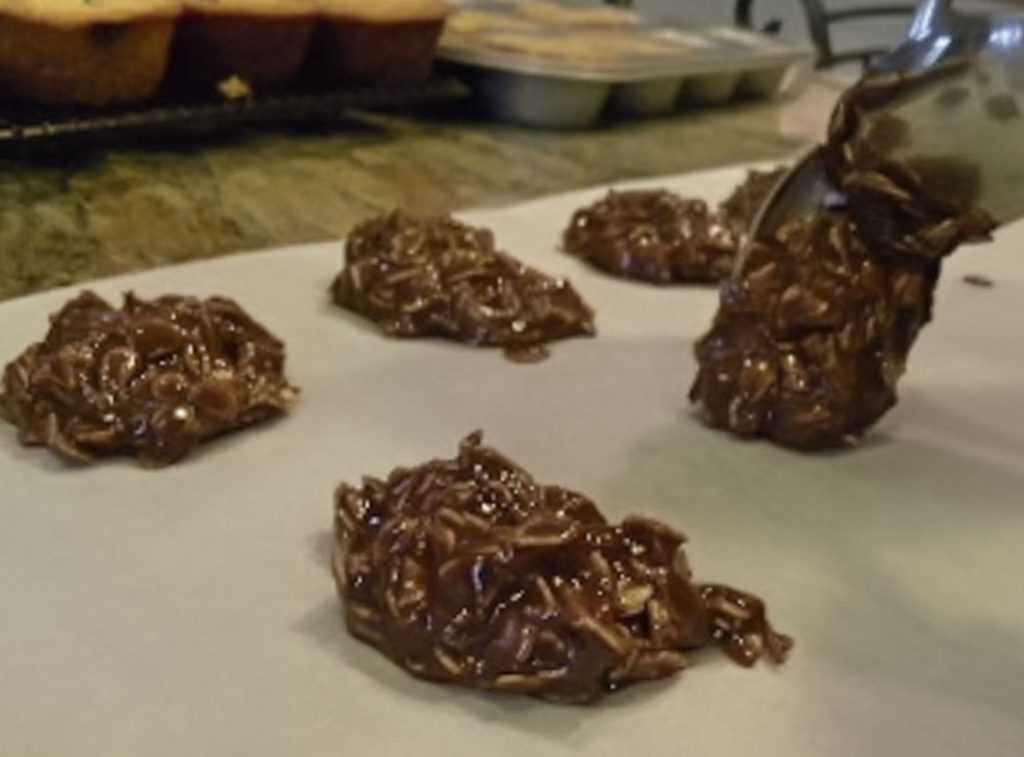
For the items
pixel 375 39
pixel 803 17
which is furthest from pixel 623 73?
Result: pixel 803 17

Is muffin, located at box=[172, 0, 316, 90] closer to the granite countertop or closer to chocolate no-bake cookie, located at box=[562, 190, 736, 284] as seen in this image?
the granite countertop

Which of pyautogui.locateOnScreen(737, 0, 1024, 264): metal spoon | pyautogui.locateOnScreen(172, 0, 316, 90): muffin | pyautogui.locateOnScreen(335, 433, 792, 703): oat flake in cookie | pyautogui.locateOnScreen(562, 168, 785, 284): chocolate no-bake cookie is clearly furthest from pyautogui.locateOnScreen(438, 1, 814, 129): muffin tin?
pyautogui.locateOnScreen(335, 433, 792, 703): oat flake in cookie

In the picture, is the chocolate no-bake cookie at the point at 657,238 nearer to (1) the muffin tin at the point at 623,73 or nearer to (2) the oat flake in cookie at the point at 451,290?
(2) the oat flake in cookie at the point at 451,290

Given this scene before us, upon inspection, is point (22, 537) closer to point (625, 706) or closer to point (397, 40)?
point (625, 706)

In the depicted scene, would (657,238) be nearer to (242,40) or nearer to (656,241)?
(656,241)

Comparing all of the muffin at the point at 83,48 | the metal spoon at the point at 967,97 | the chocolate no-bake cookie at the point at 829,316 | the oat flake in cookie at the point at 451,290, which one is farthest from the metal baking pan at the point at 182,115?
the metal spoon at the point at 967,97

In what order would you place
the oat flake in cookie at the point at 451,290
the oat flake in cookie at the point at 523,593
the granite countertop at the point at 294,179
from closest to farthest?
the oat flake in cookie at the point at 523,593 < the oat flake in cookie at the point at 451,290 < the granite countertop at the point at 294,179
